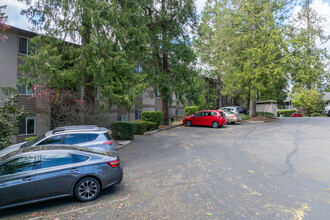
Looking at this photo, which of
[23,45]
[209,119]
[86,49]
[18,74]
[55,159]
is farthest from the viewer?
[209,119]

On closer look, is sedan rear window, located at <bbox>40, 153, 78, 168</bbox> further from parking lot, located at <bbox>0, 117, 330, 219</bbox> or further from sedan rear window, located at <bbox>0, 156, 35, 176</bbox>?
parking lot, located at <bbox>0, 117, 330, 219</bbox>

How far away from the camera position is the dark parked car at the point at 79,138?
7.04 meters

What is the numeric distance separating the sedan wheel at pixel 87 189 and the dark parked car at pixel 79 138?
1741 millimetres

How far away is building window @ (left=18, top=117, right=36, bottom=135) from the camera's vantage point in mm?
15742

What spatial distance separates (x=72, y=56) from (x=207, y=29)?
2439 cm

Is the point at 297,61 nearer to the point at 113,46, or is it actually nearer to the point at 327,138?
the point at 327,138

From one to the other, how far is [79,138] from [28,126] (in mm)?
11467

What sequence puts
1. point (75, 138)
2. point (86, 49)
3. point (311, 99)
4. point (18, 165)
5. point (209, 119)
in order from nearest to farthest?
point (18, 165) < point (75, 138) < point (86, 49) < point (209, 119) < point (311, 99)

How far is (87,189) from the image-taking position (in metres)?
5.36

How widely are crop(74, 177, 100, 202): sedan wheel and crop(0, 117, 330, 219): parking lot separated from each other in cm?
21

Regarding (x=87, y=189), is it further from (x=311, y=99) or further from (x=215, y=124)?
(x=311, y=99)

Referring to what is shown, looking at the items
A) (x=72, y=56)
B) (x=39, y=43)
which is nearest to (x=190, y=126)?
(x=72, y=56)

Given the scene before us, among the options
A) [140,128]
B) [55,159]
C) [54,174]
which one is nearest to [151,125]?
[140,128]

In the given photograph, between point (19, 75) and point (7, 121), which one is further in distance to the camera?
point (19, 75)
